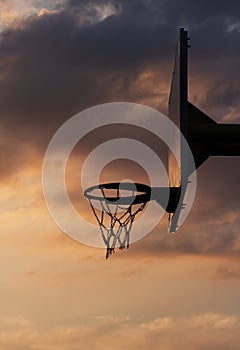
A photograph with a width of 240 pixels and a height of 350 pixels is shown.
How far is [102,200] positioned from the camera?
Answer: 26266mm

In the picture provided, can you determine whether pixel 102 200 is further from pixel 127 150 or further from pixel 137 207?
pixel 127 150

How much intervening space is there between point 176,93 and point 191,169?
2076 mm

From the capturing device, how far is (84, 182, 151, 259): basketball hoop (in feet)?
84.9

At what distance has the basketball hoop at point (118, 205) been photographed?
25891 mm

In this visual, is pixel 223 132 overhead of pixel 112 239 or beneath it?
overhead

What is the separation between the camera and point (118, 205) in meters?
26.2

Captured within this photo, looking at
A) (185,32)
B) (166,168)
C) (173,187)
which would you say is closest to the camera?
(185,32)

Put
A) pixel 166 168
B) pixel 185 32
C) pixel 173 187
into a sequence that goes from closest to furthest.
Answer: pixel 185 32 < pixel 173 187 < pixel 166 168

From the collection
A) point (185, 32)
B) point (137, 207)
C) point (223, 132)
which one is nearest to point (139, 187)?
point (137, 207)

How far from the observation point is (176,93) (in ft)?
81.8

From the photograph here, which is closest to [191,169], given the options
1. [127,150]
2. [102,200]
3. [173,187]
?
[173,187]

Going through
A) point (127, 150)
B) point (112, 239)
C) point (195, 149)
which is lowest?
point (112, 239)

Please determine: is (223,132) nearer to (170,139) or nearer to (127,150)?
(170,139)

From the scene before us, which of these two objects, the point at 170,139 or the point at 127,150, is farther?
the point at 127,150
